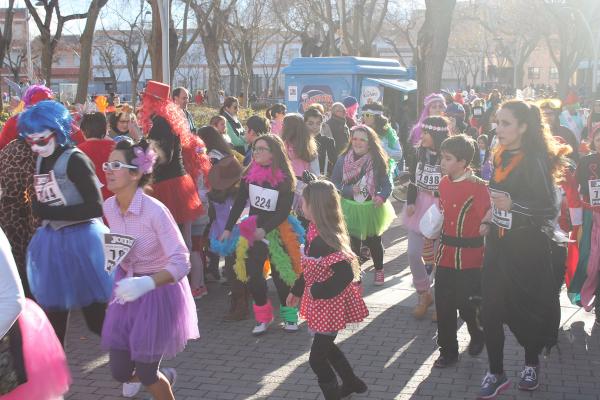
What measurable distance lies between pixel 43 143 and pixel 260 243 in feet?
7.03

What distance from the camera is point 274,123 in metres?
11.2

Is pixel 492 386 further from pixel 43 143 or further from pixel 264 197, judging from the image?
pixel 43 143

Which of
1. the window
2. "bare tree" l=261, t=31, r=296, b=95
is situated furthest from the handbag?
the window

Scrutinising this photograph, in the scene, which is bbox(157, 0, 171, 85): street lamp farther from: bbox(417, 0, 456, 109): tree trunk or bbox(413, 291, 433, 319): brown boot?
bbox(413, 291, 433, 319): brown boot

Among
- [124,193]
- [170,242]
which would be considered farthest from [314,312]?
[124,193]

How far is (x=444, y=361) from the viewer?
18.5ft

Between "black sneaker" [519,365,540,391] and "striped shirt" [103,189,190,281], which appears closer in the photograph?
"striped shirt" [103,189,190,281]

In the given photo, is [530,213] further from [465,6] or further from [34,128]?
[465,6]

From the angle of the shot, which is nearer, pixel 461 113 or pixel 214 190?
pixel 214 190

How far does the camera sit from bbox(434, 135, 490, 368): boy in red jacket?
5590 millimetres

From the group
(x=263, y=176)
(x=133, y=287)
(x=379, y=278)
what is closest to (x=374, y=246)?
(x=379, y=278)

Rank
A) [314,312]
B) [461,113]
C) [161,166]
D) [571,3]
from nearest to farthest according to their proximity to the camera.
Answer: [314,312] → [161,166] → [461,113] → [571,3]

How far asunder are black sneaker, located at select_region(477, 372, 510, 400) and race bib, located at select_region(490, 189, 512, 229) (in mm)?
966

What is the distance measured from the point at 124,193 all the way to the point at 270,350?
2.28 metres
